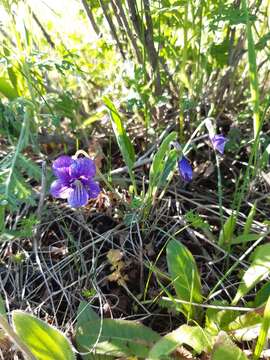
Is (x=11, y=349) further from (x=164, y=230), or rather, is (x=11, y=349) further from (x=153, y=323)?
(x=164, y=230)

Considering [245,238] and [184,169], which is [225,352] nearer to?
[245,238]

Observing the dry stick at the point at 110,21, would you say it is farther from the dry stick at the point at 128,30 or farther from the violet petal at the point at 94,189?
the violet petal at the point at 94,189

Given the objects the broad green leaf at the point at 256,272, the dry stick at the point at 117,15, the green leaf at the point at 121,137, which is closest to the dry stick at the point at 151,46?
the dry stick at the point at 117,15

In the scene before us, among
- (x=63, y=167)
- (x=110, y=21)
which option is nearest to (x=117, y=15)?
(x=110, y=21)

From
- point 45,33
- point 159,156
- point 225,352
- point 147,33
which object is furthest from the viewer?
point 45,33

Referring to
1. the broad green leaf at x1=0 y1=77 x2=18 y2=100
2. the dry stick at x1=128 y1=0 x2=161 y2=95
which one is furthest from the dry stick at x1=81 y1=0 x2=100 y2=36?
the broad green leaf at x1=0 y1=77 x2=18 y2=100
